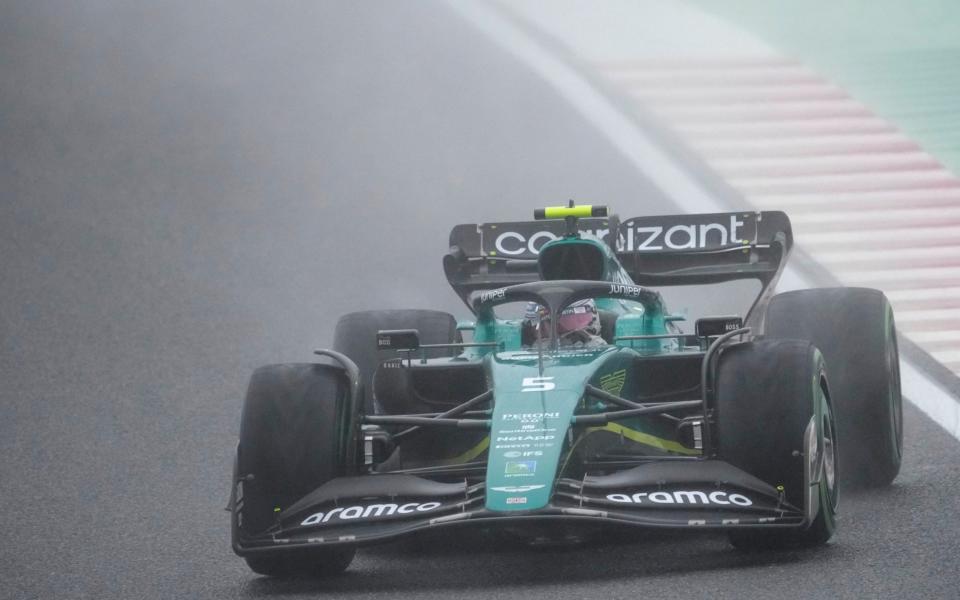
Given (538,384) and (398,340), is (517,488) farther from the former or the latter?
(398,340)

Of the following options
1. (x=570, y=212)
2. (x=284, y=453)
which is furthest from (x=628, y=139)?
(x=284, y=453)

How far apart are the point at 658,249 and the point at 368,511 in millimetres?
3807

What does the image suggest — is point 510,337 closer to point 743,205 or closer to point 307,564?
point 307,564

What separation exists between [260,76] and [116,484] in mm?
10694

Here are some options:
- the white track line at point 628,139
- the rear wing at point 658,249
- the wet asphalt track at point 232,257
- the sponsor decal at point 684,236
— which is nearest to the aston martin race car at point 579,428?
the wet asphalt track at point 232,257

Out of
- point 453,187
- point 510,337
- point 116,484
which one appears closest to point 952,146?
point 453,187

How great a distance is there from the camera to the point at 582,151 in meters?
16.8

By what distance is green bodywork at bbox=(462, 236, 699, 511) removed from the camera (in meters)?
6.80

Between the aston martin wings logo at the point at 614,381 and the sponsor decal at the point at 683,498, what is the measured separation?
3.66ft

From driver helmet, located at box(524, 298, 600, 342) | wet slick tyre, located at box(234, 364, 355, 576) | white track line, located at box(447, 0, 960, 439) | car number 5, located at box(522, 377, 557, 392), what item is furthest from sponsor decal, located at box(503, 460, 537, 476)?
white track line, located at box(447, 0, 960, 439)

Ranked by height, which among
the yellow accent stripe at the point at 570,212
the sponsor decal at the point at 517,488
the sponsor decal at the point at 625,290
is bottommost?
the sponsor decal at the point at 517,488

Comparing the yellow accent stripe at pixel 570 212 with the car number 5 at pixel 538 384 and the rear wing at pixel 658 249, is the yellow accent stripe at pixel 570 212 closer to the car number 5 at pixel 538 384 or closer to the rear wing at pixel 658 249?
the rear wing at pixel 658 249

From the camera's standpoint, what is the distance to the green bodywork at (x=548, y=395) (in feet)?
22.3

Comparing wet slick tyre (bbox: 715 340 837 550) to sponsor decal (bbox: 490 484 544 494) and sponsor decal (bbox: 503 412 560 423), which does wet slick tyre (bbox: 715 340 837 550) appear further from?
sponsor decal (bbox: 490 484 544 494)
